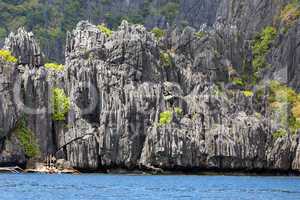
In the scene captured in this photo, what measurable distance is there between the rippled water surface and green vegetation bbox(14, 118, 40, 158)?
71.3 ft

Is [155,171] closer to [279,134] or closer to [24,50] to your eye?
[279,134]

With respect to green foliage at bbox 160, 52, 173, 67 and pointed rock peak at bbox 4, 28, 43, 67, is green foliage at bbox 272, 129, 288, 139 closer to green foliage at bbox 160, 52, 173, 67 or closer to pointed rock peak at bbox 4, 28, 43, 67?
green foliage at bbox 160, 52, 173, 67

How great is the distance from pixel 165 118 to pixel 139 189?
154ft

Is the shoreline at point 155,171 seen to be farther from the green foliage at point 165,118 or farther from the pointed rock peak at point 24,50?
the pointed rock peak at point 24,50

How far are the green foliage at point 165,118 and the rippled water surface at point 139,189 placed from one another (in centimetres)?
1869

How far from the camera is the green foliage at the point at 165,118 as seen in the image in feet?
530

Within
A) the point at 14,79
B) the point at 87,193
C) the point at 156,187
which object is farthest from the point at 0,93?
the point at 87,193

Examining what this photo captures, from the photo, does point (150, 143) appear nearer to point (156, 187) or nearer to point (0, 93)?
point (0, 93)

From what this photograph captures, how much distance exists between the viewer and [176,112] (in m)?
166

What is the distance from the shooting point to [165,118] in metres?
164

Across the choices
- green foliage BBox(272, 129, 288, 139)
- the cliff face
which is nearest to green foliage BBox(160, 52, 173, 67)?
the cliff face

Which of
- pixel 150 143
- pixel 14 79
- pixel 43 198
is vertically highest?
pixel 14 79

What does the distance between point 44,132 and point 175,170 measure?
2477cm

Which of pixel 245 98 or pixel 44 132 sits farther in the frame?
pixel 245 98
